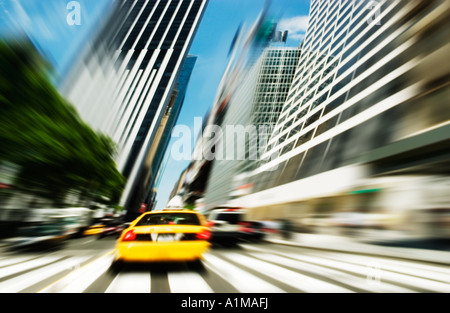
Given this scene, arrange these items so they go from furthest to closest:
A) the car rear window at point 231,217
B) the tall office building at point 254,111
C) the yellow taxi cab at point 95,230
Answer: the tall office building at point 254,111 < the yellow taxi cab at point 95,230 < the car rear window at point 231,217

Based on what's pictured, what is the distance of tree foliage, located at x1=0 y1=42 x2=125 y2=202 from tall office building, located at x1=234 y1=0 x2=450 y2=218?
1870cm

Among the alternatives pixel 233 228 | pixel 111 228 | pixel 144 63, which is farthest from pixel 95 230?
pixel 144 63

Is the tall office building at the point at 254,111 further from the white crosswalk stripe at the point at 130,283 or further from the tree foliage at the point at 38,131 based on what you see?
the white crosswalk stripe at the point at 130,283

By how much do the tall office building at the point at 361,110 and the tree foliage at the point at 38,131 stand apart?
18.7 meters

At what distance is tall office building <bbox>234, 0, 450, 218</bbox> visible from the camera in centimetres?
1420

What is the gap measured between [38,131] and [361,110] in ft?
92.9

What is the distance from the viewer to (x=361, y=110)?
87.2 ft

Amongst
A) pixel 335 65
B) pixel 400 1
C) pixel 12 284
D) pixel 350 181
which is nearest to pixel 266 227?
pixel 350 181

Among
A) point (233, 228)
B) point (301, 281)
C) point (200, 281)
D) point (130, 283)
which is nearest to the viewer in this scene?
point (130, 283)

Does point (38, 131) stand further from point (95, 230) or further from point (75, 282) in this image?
point (75, 282)

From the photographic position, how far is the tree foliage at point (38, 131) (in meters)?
11.2

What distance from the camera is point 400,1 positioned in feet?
91.7

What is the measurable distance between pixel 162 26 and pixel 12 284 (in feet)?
332

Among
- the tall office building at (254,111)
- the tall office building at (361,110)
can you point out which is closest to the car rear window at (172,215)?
the tall office building at (361,110)
